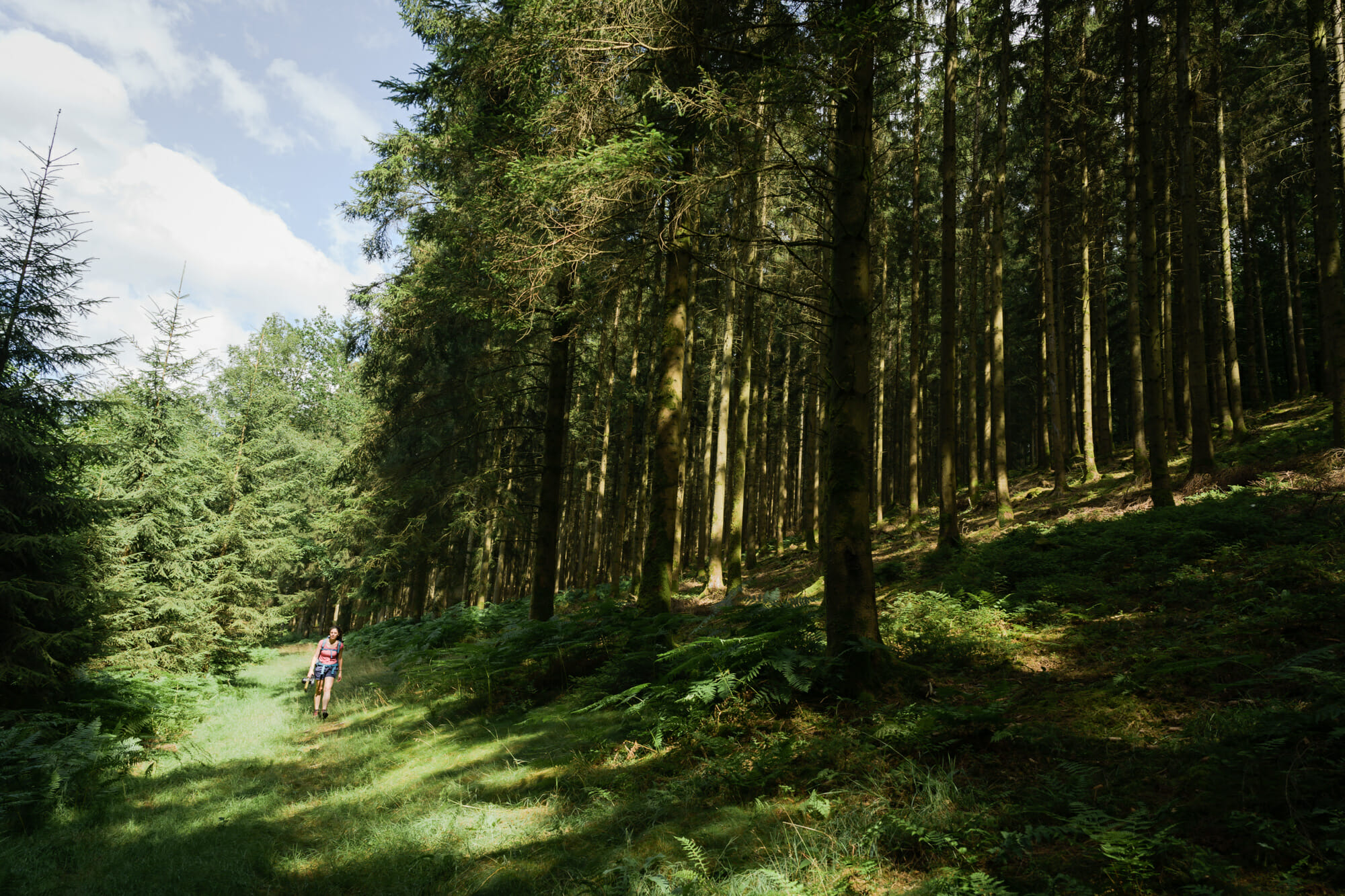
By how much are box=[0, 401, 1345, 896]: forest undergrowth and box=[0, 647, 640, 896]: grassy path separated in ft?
0.11

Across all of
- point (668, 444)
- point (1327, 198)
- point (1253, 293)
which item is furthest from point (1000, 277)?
point (1253, 293)

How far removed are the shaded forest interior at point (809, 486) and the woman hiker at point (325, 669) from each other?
155 cm

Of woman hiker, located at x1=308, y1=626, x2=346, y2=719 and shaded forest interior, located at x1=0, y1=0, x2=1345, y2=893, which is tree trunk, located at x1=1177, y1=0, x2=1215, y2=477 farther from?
woman hiker, located at x1=308, y1=626, x2=346, y2=719

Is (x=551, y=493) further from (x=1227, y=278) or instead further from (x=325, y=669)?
(x=1227, y=278)

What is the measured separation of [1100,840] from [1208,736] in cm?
146

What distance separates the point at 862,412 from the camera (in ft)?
20.1

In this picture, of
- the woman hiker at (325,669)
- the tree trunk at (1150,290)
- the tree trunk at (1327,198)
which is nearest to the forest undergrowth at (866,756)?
the tree trunk at (1150,290)

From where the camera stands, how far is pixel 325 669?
1215cm

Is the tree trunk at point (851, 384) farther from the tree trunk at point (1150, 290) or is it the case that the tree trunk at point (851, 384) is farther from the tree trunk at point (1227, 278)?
the tree trunk at point (1227, 278)

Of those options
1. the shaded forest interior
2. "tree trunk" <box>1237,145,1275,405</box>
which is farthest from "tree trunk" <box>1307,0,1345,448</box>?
"tree trunk" <box>1237,145,1275,405</box>

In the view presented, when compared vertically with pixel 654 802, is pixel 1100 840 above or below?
above

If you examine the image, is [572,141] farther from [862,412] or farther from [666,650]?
[666,650]

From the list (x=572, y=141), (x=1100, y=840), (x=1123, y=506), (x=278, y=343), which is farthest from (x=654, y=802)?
(x=278, y=343)

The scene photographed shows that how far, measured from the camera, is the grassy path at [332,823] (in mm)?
4762
